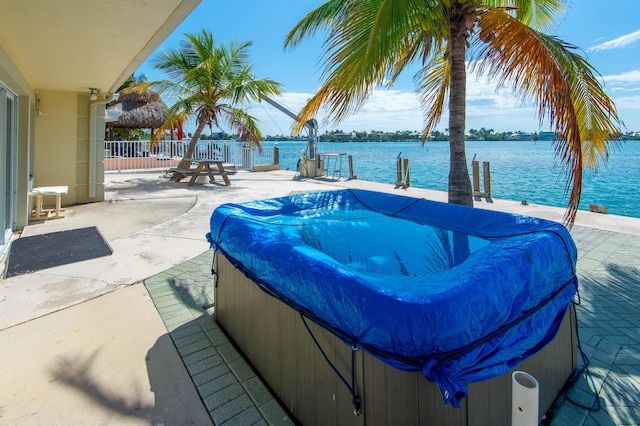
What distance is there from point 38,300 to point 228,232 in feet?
7.22

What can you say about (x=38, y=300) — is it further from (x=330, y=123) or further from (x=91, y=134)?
(x=91, y=134)

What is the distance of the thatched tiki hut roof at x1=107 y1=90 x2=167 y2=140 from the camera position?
17766 millimetres

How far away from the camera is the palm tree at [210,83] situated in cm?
1185

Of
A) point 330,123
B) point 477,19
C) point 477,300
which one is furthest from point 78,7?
point 477,19

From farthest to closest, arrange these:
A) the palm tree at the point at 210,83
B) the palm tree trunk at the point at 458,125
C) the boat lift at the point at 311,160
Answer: the boat lift at the point at 311,160
the palm tree at the point at 210,83
the palm tree trunk at the point at 458,125

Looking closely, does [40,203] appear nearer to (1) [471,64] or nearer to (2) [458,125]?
(2) [458,125]

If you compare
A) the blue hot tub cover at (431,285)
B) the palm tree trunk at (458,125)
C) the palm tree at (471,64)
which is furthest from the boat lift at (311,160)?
the blue hot tub cover at (431,285)

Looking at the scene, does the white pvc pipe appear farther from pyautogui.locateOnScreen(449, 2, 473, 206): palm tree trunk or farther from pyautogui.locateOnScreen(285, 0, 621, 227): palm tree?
pyautogui.locateOnScreen(449, 2, 473, 206): palm tree trunk

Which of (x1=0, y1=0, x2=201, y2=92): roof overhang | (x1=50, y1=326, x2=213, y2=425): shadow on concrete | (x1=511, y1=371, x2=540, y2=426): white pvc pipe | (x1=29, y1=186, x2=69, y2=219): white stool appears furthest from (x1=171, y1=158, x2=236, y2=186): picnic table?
(x1=511, y1=371, x2=540, y2=426): white pvc pipe

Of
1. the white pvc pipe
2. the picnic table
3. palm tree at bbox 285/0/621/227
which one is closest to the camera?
the white pvc pipe

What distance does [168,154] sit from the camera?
15562 millimetres

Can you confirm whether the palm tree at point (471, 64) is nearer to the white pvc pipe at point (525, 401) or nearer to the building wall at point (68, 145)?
the white pvc pipe at point (525, 401)

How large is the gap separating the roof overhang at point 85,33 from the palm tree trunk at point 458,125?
3.00 meters

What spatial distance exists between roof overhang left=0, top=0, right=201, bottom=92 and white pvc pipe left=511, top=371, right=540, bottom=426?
11.0ft
